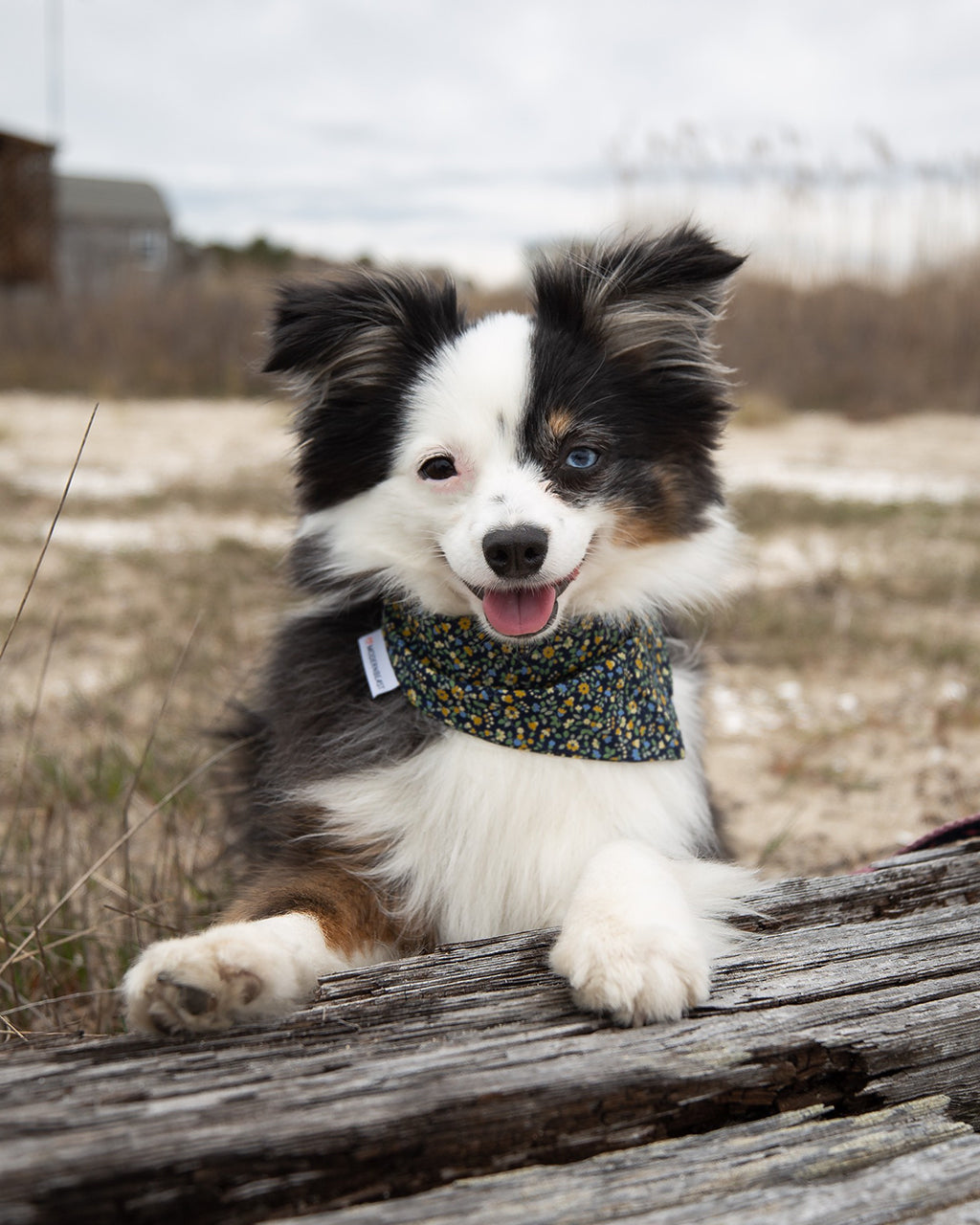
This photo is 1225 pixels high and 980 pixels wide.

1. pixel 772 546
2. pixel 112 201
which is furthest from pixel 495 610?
pixel 112 201

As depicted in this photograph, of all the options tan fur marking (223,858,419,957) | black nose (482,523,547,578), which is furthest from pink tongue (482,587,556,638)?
tan fur marking (223,858,419,957)

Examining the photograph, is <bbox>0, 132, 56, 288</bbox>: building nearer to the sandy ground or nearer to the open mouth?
the sandy ground

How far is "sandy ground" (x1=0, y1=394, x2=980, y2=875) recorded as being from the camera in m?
4.36

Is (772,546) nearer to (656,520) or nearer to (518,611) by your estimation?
(656,520)

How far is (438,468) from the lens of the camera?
8.38 feet

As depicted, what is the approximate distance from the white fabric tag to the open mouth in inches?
10.6

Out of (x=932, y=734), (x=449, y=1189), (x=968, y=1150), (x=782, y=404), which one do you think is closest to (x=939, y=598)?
(x=932, y=734)

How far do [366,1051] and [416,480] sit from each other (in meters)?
1.35

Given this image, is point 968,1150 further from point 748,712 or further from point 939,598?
point 939,598

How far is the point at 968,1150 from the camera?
1.56m

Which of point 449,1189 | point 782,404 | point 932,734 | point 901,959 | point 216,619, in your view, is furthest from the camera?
point 782,404

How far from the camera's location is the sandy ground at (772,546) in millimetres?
4363

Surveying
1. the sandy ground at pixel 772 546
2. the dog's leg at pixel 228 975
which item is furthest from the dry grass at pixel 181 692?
the dog's leg at pixel 228 975

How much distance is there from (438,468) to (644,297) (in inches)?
27.7
